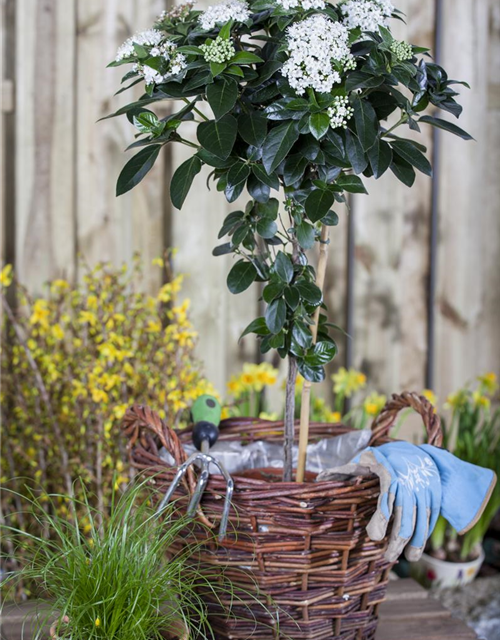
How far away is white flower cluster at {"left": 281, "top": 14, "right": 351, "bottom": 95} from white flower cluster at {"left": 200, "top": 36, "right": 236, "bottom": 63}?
0.24ft

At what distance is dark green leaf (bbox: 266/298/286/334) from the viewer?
1.08 meters

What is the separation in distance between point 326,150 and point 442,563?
142cm

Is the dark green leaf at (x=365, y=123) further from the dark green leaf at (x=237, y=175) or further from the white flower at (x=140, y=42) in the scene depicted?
the white flower at (x=140, y=42)

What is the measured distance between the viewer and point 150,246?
7.49 feet

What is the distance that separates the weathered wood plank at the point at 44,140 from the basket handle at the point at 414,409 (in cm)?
121

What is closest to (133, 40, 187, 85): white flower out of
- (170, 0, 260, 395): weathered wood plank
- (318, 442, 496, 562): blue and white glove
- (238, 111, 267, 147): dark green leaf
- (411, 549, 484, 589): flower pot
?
(238, 111, 267, 147): dark green leaf

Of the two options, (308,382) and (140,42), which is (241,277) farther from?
(140,42)

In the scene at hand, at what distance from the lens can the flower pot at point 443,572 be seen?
2043 millimetres

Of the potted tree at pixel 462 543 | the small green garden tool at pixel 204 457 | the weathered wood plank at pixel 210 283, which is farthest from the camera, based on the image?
the weathered wood plank at pixel 210 283

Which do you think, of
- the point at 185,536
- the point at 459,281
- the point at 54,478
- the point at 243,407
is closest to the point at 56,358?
the point at 54,478

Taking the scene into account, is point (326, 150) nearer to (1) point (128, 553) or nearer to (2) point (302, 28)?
(2) point (302, 28)

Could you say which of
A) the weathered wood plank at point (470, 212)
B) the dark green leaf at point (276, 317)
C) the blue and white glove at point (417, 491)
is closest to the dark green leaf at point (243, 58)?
the dark green leaf at point (276, 317)

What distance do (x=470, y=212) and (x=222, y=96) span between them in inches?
69.2

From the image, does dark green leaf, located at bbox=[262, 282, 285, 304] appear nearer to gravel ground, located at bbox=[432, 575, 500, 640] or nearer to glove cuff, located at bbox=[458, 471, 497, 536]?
glove cuff, located at bbox=[458, 471, 497, 536]
